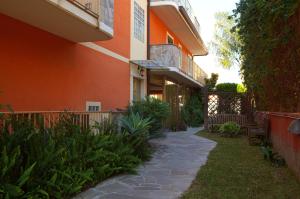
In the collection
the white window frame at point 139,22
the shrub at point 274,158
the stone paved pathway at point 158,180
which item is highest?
the white window frame at point 139,22

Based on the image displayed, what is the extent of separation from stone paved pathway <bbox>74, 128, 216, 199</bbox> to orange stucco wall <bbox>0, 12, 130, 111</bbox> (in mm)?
2736

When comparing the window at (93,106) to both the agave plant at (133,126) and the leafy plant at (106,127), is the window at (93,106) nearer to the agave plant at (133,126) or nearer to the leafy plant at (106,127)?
the agave plant at (133,126)

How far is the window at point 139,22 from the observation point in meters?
16.1

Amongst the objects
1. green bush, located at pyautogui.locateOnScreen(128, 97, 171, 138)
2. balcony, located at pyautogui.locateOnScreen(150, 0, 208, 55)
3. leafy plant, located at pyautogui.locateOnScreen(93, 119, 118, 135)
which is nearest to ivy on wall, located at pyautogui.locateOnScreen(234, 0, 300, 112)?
green bush, located at pyautogui.locateOnScreen(128, 97, 171, 138)

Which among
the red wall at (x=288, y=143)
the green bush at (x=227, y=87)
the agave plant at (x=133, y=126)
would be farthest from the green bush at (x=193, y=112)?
the agave plant at (x=133, y=126)

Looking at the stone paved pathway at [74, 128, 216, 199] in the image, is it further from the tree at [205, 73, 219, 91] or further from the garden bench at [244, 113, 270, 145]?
the tree at [205, 73, 219, 91]

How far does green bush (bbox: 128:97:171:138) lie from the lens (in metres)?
11.9

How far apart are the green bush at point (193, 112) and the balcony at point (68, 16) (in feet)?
42.6

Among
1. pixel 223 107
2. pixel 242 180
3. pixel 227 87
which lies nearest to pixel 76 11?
pixel 242 180

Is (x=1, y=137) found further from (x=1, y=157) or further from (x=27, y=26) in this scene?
(x=27, y=26)

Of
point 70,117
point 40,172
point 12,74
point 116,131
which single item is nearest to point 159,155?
point 116,131

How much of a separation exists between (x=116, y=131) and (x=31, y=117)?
2.73 meters

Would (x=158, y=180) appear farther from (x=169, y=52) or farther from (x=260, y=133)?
(x=169, y=52)

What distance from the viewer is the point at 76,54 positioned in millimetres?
10641
